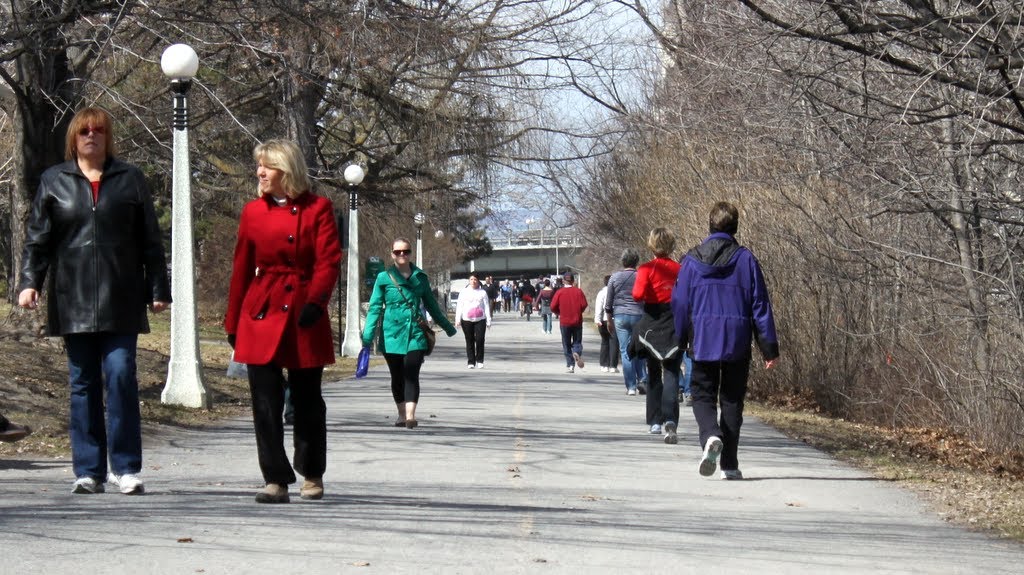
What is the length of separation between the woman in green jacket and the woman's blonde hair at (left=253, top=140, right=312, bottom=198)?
5062 millimetres

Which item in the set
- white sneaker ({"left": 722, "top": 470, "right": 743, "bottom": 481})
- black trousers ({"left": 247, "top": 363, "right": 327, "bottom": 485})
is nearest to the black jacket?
black trousers ({"left": 247, "top": 363, "right": 327, "bottom": 485})

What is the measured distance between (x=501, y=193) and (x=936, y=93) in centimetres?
1107

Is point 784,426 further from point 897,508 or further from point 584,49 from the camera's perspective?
point 584,49

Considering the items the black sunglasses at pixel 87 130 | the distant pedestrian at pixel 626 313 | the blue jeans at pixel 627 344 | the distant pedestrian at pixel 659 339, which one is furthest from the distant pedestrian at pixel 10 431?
the blue jeans at pixel 627 344

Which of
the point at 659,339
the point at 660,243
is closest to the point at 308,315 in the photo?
the point at 659,339

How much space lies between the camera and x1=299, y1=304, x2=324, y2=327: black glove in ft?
24.3

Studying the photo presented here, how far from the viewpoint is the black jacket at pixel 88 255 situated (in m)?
7.64

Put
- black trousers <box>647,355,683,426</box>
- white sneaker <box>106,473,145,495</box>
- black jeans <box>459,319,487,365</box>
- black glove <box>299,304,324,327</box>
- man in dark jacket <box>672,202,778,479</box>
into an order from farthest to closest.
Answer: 1. black jeans <box>459,319,487,365</box>
2. black trousers <box>647,355,683,426</box>
3. man in dark jacket <box>672,202,778,479</box>
4. white sneaker <box>106,473,145,495</box>
5. black glove <box>299,304,324,327</box>

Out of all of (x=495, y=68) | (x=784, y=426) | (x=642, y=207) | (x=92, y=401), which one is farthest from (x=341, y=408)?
A: (x=642, y=207)

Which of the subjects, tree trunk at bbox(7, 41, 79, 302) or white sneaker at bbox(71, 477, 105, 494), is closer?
white sneaker at bbox(71, 477, 105, 494)

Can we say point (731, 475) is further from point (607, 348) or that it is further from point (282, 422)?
point (607, 348)

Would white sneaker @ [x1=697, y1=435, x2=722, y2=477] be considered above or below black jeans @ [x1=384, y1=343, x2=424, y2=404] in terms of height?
below

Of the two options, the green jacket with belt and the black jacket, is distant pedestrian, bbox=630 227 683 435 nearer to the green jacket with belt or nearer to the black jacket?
the green jacket with belt

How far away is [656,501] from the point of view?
8.59 meters
